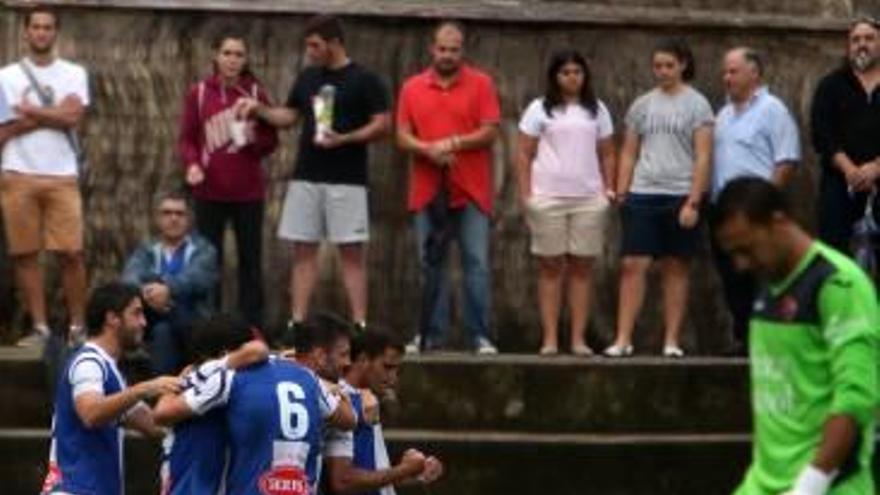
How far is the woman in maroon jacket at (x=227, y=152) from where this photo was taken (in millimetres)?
18609

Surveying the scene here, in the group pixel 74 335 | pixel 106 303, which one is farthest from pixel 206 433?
pixel 74 335

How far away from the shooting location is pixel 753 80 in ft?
60.4

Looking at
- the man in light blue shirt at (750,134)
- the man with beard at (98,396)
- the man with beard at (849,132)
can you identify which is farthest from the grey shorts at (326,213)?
the man with beard at (98,396)

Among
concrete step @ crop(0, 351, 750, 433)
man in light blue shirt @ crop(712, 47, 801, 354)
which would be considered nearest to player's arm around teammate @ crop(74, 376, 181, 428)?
concrete step @ crop(0, 351, 750, 433)

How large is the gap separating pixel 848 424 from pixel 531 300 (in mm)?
10424

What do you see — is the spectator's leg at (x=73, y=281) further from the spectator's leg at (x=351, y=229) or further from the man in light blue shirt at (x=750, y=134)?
the man in light blue shirt at (x=750, y=134)

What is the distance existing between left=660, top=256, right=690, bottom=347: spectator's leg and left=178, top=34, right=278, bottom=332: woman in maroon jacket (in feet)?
8.47

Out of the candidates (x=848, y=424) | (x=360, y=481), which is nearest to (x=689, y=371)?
(x=360, y=481)

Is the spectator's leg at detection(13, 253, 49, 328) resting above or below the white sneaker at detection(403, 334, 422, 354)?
above

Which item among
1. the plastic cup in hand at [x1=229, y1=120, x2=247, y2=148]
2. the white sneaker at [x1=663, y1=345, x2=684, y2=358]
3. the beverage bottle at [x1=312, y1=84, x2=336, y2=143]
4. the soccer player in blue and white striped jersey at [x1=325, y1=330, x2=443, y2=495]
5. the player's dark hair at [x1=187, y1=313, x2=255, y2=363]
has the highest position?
the beverage bottle at [x1=312, y1=84, x2=336, y2=143]

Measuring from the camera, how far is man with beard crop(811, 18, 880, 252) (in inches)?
709

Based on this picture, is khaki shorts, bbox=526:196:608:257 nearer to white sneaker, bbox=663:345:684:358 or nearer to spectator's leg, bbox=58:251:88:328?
white sneaker, bbox=663:345:684:358

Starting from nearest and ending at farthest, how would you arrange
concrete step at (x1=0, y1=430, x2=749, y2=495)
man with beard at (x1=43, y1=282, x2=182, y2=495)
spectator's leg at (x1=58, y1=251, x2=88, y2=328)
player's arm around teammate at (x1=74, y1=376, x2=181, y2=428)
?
player's arm around teammate at (x1=74, y1=376, x2=181, y2=428), man with beard at (x1=43, y1=282, x2=182, y2=495), concrete step at (x1=0, y1=430, x2=749, y2=495), spectator's leg at (x1=58, y1=251, x2=88, y2=328)

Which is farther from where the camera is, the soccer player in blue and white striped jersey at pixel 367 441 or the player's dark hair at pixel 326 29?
the player's dark hair at pixel 326 29
